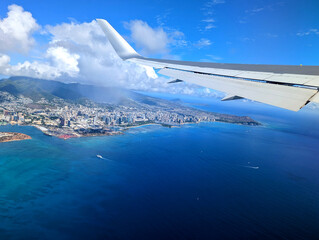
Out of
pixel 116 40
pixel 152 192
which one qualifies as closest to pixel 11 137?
pixel 152 192

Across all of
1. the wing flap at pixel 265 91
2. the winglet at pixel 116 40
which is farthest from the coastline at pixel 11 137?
the wing flap at pixel 265 91

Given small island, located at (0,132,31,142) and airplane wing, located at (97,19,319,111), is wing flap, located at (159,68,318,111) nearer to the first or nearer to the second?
airplane wing, located at (97,19,319,111)

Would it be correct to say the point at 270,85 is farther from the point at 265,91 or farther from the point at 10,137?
the point at 10,137

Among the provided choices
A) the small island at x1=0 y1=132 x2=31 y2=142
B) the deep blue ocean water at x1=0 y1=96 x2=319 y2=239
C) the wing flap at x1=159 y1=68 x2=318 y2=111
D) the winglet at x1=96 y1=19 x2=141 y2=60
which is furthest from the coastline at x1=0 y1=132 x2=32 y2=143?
the wing flap at x1=159 y1=68 x2=318 y2=111

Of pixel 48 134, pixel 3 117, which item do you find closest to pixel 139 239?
pixel 48 134

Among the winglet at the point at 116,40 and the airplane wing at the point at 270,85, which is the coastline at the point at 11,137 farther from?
the airplane wing at the point at 270,85

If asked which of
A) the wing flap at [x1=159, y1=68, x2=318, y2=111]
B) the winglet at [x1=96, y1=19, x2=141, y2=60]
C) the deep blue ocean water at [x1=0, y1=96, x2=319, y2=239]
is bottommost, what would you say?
the deep blue ocean water at [x1=0, y1=96, x2=319, y2=239]
